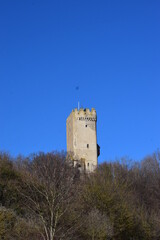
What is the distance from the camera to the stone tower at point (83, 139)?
68188 millimetres

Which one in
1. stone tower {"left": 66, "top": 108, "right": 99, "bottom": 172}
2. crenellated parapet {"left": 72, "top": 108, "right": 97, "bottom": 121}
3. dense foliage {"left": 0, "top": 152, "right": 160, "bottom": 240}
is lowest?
dense foliage {"left": 0, "top": 152, "right": 160, "bottom": 240}

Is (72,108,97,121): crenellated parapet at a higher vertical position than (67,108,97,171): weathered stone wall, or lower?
higher

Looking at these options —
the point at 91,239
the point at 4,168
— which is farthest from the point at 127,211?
the point at 4,168

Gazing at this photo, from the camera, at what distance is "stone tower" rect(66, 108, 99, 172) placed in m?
68.2

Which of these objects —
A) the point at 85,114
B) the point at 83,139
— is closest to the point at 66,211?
the point at 83,139

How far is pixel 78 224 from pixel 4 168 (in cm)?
1134

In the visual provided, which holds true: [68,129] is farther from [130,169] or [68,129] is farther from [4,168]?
[4,168]

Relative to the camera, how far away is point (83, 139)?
69312 mm

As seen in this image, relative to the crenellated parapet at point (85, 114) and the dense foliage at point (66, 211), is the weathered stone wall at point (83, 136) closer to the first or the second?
the crenellated parapet at point (85, 114)

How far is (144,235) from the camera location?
3419 cm

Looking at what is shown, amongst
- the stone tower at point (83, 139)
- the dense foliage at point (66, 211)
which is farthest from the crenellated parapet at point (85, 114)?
the dense foliage at point (66, 211)

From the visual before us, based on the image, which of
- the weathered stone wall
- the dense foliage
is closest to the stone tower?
the weathered stone wall

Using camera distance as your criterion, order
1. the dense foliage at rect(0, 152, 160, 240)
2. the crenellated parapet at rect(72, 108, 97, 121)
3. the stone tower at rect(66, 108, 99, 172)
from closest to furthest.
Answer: the dense foliage at rect(0, 152, 160, 240)
the stone tower at rect(66, 108, 99, 172)
the crenellated parapet at rect(72, 108, 97, 121)

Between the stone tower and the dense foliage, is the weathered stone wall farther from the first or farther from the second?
the dense foliage
